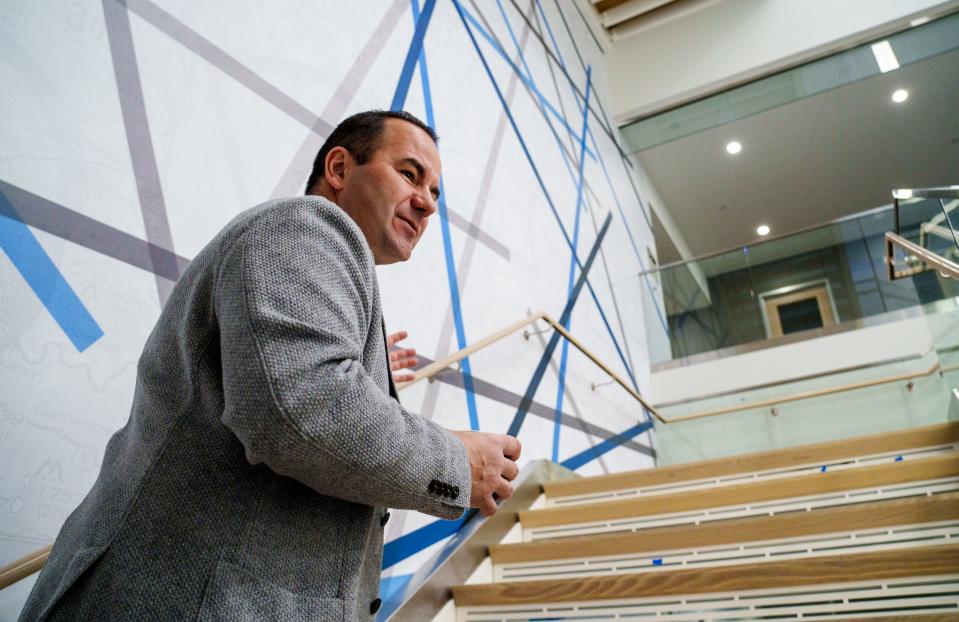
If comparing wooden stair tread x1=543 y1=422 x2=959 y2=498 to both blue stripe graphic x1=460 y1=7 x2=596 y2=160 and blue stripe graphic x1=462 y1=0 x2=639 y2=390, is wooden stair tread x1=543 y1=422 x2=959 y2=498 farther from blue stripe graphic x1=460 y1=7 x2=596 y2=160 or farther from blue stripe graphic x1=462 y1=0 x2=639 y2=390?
blue stripe graphic x1=460 y1=7 x2=596 y2=160

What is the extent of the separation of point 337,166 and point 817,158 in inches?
383

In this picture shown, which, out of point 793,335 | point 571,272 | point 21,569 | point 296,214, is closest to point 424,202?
point 296,214

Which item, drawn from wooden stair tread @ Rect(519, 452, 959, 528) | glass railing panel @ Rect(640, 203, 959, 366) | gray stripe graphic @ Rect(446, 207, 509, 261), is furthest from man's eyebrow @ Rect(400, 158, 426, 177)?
glass railing panel @ Rect(640, 203, 959, 366)

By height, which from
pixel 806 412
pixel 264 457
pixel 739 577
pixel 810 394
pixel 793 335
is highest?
pixel 793 335

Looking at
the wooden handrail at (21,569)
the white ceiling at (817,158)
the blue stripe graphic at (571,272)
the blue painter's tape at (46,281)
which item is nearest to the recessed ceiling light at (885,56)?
the white ceiling at (817,158)

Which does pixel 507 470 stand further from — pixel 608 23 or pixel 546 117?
pixel 608 23

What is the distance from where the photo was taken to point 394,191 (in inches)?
45.8

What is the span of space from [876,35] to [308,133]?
7.20 m

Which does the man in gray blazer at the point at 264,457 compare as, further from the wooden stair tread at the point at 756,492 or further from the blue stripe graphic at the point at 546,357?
the blue stripe graphic at the point at 546,357

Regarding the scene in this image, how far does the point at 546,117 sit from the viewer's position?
533 centimetres

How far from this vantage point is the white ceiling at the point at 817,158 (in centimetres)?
823

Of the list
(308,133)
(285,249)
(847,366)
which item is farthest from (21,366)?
(847,366)

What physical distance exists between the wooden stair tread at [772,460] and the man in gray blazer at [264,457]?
91.7 inches

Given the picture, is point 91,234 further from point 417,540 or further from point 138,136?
point 417,540
